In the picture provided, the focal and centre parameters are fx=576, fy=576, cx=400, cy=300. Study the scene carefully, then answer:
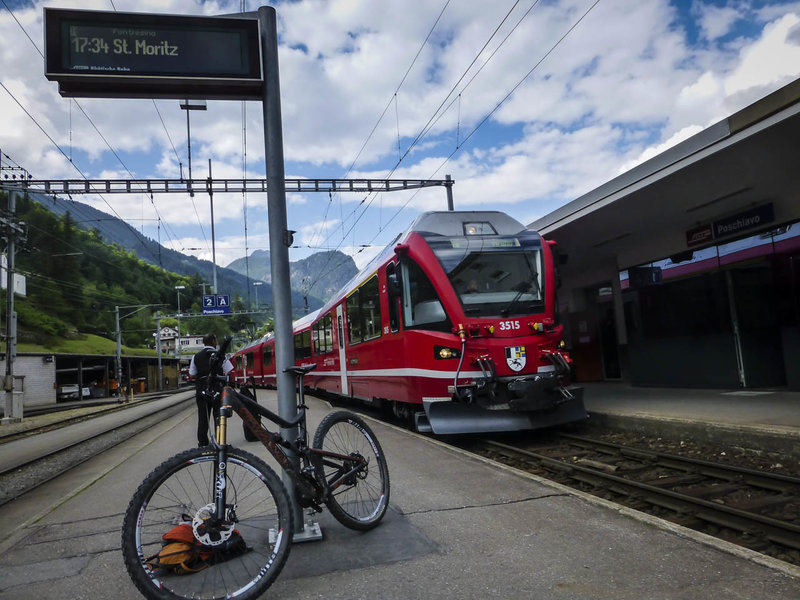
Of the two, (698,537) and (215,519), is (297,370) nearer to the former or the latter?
(215,519)

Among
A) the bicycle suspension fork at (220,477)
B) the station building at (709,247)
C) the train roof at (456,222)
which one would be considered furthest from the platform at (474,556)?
the station building at (709,247)

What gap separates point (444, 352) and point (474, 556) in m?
4.50

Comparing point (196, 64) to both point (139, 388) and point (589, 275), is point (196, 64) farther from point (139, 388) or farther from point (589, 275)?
point (139, 388)

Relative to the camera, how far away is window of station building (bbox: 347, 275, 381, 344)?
10281 millimetres

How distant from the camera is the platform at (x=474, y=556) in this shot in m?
2.94

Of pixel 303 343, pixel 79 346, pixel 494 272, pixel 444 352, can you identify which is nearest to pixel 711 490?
pixel 444 352

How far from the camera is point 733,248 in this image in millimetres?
11359

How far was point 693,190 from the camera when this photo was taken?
9812 mm

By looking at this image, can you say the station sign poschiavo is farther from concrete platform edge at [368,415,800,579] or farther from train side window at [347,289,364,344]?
train side window at [347,289,364,344]

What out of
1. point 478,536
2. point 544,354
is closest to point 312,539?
point 478,536

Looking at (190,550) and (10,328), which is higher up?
(10,328)

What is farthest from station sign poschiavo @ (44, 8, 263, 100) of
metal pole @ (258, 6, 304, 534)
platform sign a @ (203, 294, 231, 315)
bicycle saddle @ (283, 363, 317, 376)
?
platform sign a @ (203, 294, 231, 315)

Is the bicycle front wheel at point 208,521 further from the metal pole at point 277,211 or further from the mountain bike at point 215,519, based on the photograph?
the metal pole at point 277,211

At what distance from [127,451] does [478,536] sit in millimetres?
8098
